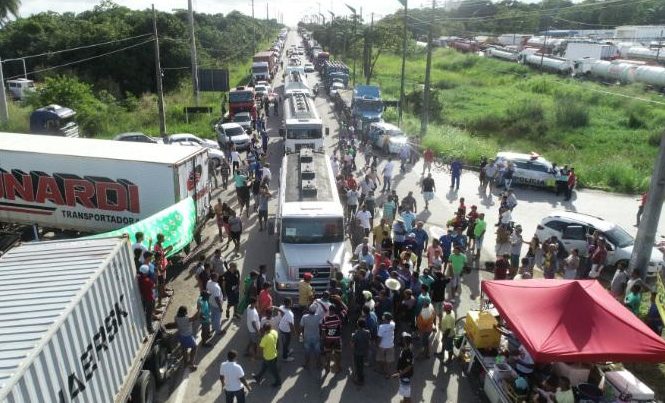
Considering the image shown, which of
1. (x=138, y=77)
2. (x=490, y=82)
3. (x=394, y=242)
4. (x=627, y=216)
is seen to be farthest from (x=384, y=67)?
(x=394, y=242)

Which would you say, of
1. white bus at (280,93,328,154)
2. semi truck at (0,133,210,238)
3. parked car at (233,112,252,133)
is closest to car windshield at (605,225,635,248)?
semi truck at (0,133,210,238)

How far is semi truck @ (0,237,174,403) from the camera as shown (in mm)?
5859

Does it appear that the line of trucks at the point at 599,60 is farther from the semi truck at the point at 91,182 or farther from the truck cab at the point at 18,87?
the truck cab at the point at 18,87

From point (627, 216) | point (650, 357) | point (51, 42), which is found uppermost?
point (51, 42)

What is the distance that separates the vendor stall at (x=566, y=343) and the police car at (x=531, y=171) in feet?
48.4

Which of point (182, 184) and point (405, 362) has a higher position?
point (182, 184)

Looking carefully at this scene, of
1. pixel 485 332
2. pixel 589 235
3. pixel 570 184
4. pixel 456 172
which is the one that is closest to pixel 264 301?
pixel 485 332

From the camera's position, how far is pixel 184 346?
10625 millimetres

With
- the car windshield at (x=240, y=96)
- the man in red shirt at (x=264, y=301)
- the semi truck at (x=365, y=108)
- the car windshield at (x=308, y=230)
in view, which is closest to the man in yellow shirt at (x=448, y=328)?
the car windshield at (x=308, y=230)

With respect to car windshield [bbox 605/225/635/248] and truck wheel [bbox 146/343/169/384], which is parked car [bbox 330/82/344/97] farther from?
truck wheel [bbox 146/343/169/384]

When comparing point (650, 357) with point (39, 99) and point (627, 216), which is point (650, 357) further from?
point (39, 99)

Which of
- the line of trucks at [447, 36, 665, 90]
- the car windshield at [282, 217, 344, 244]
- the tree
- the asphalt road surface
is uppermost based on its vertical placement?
the tree

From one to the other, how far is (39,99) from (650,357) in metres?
38.1

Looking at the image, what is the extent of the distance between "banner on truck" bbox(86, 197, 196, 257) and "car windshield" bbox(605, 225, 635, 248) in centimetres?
1258
